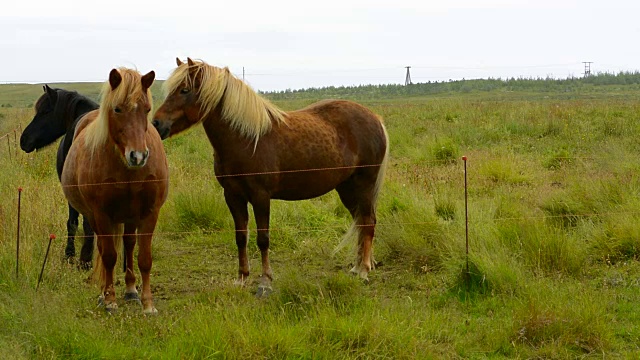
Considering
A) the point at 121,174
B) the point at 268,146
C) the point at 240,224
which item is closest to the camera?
the point at 121,174

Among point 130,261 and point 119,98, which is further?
point 130,261

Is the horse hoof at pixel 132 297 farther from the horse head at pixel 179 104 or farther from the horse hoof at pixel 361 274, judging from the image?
the horse hoof at pixel 361 274

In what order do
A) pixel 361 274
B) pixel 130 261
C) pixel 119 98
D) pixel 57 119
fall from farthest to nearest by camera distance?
pixel 57 119
pixel 361 274
pixel 130 261
pixel 119 98

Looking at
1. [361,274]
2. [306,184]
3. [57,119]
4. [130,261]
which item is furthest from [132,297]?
[57,119]

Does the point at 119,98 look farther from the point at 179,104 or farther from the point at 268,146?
the point at 268,146

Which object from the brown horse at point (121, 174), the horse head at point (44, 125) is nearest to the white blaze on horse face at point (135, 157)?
A: the brown horse at point (121, 174)

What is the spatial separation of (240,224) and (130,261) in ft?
3.42

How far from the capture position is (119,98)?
4.79m

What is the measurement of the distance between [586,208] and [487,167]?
8.86 feet

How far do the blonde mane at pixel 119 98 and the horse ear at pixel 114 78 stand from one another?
30mm

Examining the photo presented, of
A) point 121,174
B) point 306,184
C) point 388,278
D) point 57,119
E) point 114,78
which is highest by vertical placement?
point 114,78

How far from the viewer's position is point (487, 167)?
10047 millimetres

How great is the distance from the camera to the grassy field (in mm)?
4348

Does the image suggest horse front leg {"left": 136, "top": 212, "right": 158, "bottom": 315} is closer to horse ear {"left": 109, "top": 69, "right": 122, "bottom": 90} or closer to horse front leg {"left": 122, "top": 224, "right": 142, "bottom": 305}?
horse front leg {"left": 122, "top": 224, "right": 142, "bottom": 305}
